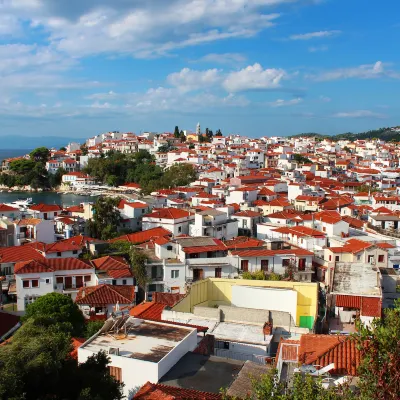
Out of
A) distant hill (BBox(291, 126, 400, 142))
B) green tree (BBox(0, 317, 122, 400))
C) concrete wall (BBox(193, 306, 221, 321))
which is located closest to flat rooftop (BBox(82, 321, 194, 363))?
green tree (BBox(0, 317, 122, 400))

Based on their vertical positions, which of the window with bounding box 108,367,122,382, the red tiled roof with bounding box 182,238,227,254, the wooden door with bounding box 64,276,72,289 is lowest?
the wooden door with bounding box 64,276,72,289

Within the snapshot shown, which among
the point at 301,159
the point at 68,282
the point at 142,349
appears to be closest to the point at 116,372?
the point at 142,349

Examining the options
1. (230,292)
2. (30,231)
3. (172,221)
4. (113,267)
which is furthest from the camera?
(172,221)

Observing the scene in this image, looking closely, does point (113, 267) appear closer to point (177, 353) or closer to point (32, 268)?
point (32, 268)

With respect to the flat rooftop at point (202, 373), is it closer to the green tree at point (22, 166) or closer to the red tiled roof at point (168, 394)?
the red tiled roof at point (168, 394)

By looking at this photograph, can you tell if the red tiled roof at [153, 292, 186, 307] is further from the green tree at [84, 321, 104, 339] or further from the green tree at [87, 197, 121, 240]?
the green tree at [87, 197, 121, 240]

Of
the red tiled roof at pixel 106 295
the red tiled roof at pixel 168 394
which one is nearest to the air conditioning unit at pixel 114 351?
the red tiled roof at pixel 168 394
